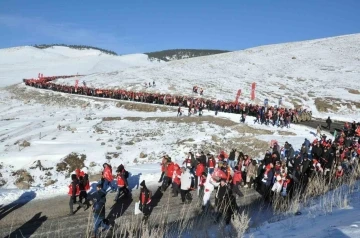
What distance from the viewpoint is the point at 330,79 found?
221ft

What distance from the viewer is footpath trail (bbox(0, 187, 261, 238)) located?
1012cm

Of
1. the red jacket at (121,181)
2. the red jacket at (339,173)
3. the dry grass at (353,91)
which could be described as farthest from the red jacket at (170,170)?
the dry grass at (353,91)

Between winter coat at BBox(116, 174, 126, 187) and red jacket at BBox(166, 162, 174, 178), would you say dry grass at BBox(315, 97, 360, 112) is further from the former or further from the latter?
winter coat at BBox(116, 174, 126, 187)

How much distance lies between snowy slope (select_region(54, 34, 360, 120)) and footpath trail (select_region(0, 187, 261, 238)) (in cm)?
3650

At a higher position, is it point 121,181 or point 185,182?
point 185,182

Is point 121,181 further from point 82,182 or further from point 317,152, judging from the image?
point 317,152

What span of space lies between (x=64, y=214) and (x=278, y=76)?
208ft

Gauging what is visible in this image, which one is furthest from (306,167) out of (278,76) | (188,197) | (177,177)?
(278,76)

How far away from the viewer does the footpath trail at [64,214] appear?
33.2ft

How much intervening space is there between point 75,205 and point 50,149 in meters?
11.6

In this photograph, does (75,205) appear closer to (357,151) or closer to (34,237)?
(34,237)

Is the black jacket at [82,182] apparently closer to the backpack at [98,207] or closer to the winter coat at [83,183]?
the winter coat at [83,183]

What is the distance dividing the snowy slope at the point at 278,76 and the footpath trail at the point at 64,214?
120ft

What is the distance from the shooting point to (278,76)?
229 feet
